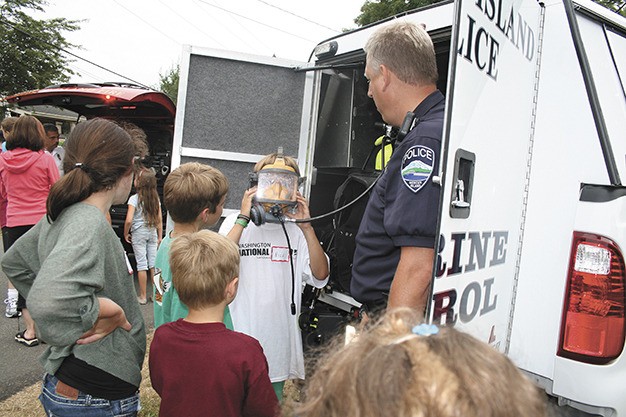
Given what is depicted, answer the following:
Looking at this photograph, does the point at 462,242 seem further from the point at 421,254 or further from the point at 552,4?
the point at 552,4

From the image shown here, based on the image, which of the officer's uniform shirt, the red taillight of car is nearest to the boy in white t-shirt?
the officer's uniform shirt

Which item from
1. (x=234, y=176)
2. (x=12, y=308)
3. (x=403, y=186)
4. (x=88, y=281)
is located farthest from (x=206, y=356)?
(x=12, y=308)

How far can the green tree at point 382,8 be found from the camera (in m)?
15.8

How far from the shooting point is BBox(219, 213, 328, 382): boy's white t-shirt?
2459 mm

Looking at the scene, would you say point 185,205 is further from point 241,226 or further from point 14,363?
point 14,363

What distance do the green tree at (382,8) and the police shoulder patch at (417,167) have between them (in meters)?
15.1

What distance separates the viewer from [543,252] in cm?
180

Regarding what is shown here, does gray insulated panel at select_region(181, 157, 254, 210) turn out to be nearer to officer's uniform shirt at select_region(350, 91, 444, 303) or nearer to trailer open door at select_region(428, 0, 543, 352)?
officer's uniform shirt at select_region(350, 91, 444, 303)

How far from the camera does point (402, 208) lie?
1.67m

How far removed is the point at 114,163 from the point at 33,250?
524 millimetres

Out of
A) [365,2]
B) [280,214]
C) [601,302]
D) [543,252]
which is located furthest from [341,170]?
[365,2]

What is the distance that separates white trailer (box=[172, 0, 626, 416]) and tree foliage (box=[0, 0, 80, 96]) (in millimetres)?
24706

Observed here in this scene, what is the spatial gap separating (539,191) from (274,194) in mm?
1208

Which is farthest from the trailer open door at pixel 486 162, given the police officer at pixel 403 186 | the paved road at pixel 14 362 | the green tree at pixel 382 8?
the green tree at pixel 382 8
